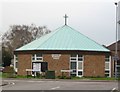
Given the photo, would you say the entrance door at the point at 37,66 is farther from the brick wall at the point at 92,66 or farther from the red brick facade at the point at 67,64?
the brick wall at the point at 92,66

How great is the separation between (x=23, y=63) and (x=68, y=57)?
22.2ft

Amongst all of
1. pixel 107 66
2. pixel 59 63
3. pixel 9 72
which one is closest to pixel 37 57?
pixel 59 63

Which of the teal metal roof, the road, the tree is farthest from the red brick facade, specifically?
the tree

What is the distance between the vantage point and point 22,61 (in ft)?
193

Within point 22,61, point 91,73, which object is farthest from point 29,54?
point 91,73

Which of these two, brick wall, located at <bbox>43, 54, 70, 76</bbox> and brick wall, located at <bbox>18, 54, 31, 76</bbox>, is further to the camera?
brick wall, located at <bbox>18, 54, 31, 76</bbox>

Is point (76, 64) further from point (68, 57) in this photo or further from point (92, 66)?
point (92, 66)

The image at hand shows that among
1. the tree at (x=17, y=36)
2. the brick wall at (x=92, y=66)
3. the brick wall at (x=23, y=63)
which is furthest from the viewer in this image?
the tree at (x=17, y=36)

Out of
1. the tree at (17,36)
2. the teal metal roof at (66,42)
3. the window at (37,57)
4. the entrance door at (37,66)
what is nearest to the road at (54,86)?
the entrance door at (37,66)

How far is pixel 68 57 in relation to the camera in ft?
186

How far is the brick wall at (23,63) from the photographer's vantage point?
58.1m

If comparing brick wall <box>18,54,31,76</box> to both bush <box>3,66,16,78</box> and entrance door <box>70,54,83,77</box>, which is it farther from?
entrance door <box>70,54,83,77</box>

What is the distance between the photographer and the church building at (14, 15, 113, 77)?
56625 mm

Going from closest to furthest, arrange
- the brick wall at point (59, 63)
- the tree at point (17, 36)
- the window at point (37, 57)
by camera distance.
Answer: the brick wall at point (59, 63)
the window at point (37, 57)
the tree at point (17, 36)
